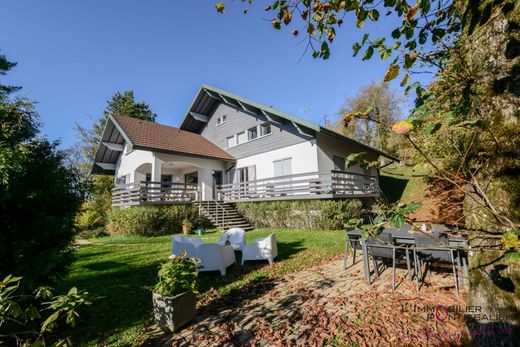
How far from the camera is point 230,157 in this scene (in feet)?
61.7

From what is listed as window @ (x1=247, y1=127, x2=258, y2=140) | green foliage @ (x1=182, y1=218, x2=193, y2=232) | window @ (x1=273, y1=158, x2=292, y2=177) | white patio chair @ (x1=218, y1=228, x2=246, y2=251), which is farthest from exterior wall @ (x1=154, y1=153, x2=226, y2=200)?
white patio chair @ (x1=218, y1=228, x2=246, y2=251)

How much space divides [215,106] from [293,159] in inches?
378

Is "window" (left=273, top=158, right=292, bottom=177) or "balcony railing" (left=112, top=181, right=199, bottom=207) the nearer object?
"balcony railing" (left=112, top=181, right=199, bottom=207)

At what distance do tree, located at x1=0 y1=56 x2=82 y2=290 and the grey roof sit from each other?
11.5 m

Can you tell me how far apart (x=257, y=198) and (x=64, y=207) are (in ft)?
38.7

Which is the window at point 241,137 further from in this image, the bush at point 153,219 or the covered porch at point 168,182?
the bush at point 153,219

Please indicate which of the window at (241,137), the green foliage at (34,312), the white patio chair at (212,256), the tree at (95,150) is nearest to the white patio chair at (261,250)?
the white patio chair at (212,256)

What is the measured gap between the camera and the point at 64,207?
13.3 feet

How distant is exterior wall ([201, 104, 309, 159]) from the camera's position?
15893mm

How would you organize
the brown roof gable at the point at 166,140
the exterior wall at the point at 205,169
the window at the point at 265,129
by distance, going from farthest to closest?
the window at the point at 265,129
the exterior wall at the point at 205,169
the brown roof gable at the point at 166,140

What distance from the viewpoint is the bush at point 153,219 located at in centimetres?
1326

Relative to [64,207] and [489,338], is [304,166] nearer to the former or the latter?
[64,207]

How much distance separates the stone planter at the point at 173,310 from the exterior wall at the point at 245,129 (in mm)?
12649

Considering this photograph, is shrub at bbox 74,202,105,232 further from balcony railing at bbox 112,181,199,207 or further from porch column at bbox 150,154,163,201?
porch column at bbox 150,154,163,201
